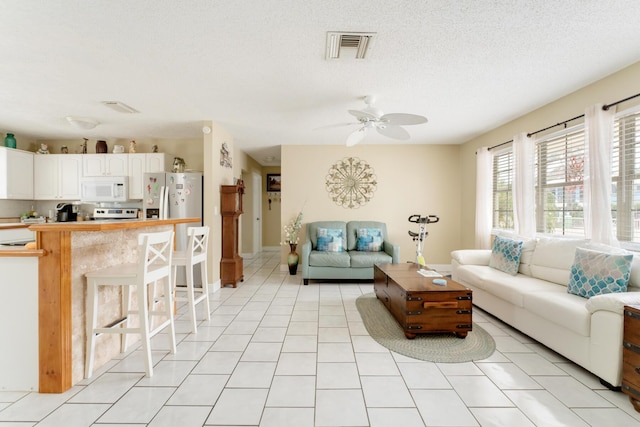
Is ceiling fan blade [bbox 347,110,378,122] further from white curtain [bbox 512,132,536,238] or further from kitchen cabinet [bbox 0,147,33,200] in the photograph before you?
kitchen cabinet [bbox 0,147,33,200]

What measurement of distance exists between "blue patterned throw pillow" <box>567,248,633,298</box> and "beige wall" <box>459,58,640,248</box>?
1.36 meters

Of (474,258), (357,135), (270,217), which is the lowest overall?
(474,258)

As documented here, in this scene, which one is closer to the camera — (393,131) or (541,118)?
(393,131)

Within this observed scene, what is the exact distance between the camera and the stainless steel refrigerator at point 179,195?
4.04m

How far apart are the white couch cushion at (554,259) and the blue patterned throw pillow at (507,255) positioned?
15 cm

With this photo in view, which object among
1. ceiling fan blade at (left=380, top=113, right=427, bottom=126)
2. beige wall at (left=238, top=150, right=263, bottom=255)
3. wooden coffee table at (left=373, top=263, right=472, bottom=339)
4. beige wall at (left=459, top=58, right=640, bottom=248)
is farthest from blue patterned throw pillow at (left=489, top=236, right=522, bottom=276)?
beige wall at (left=238, top=150, right=263, bottom=255)

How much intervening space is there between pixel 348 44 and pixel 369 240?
3319 millimetres

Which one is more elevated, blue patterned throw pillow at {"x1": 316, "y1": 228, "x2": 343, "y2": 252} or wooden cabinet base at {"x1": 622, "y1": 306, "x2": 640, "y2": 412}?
blue patterned throw pillow at {"x1": 316, "y1": 228, "x2": 343, "y2": 252}

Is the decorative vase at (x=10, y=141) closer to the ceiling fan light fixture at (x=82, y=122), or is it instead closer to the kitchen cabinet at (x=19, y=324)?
the ceiling fan light fixture at (x=82, y=122)

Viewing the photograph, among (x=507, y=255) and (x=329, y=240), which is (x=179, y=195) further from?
(x=507, y=255)

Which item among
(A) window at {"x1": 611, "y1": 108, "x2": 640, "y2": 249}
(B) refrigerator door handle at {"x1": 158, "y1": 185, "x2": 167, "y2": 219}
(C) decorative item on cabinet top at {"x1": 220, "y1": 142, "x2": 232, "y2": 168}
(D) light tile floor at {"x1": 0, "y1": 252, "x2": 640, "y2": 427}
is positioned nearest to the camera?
(D) light tile floor at {"x1": 0, "y1": 252, "x2": 640, "y2": 427}

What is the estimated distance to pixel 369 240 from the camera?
15.8 feet

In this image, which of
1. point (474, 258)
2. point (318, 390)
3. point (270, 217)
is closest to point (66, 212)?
point (270, 217)

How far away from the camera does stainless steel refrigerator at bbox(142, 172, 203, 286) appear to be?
4.04 meters
